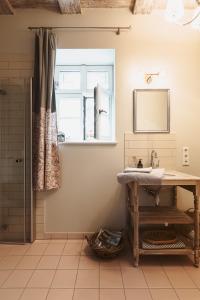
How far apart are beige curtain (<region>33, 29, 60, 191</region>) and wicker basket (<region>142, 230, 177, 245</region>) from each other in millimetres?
1078

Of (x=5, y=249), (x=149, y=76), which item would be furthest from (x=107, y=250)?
(x=149, y=76)

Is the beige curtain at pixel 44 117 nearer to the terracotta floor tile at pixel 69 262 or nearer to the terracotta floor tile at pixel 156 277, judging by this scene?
the terracotta floor tile at pixel 69 262

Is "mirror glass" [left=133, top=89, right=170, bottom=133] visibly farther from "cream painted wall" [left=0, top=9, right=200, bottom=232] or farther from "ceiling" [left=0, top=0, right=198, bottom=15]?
"ceiling" [left=0, top=0, right=198, bottom=15]

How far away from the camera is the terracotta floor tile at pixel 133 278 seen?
1.92 meters

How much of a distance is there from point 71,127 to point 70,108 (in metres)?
0.25

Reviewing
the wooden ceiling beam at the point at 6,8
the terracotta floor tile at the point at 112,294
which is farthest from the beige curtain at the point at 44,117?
the terracotta floor tile at the point at 112,294

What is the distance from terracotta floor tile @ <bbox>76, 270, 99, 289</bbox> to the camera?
1909 mm

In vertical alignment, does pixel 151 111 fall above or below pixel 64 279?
above

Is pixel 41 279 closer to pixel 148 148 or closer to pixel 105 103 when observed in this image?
pixel 148 148

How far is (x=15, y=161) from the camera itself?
284 centimetres

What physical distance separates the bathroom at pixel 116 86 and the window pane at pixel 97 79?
507 millimetres

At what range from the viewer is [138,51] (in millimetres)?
2850

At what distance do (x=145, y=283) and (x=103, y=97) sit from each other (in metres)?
2.06

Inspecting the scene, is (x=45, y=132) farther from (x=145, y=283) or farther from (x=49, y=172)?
(x=145, y=283)
